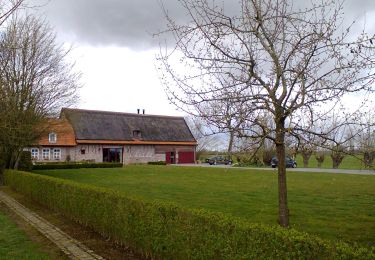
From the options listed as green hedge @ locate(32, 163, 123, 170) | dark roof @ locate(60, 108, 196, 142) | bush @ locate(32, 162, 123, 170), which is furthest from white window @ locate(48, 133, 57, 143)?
green hedge @ locate(32, 163, 123, 170)

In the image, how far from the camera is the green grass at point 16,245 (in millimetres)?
7387

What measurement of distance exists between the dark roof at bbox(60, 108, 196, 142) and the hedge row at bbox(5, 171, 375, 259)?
4146 centimetres

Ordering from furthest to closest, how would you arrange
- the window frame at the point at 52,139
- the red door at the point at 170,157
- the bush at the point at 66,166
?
the red door at the point at 170,157
the window frame at the point at 52,139
the bush at the point at 66,166

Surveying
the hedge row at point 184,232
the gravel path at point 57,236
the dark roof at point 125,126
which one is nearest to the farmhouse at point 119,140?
the dark roof at point 125,126

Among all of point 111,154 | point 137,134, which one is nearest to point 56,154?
point 111,154

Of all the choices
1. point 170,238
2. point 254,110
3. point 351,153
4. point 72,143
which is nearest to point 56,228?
point 170,238

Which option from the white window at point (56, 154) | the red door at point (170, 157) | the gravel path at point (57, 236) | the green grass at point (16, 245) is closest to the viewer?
the green grass at point (16, 245)

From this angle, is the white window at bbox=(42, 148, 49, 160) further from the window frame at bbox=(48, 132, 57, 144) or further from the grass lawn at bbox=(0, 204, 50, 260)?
the grass lawn at bbox=(0, 204, 50, 260)

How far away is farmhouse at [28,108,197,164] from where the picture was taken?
49.4m

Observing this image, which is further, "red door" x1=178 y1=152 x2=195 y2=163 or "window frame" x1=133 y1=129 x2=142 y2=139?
"red door" x1=178 y1=152 x2=195 y2=163

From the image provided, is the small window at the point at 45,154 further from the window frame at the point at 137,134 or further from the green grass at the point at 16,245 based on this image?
the green grass at the point at 16,245

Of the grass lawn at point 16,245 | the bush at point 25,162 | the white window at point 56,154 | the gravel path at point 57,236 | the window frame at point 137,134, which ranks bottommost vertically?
the gravel path at point 57,236

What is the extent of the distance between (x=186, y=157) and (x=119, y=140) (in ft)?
35.5

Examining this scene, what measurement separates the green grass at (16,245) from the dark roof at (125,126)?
132 feet
